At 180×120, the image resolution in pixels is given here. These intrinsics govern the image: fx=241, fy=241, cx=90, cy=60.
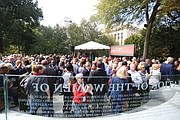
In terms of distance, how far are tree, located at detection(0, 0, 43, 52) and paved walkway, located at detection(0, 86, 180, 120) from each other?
29536 mm

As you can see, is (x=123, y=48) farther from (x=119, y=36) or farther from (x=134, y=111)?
(x=119, y=36)

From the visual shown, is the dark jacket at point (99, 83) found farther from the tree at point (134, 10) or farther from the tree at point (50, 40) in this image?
the tree at point (50, 40)

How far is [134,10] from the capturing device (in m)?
21.5

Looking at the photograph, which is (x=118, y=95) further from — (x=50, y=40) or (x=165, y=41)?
(x=50, y=40)

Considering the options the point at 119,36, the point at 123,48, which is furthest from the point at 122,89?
the point at 119,36

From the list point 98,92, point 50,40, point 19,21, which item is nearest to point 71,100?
point 98,92

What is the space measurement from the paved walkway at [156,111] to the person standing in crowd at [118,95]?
193 mm

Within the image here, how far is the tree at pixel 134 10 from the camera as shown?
20391 millimetres

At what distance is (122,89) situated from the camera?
18.0 ft

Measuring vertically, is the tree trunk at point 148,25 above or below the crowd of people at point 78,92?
above

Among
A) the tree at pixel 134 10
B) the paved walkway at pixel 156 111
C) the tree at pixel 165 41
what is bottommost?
the paved walkway at pixel 156 111

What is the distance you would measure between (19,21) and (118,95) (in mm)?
32933

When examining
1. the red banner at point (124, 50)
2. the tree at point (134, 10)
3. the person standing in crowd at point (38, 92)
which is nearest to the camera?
the person standing in crowd at point (38, 92)

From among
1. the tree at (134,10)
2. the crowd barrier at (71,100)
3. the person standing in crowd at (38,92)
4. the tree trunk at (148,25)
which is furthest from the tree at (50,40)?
the person standing in crowd at (38,92)
